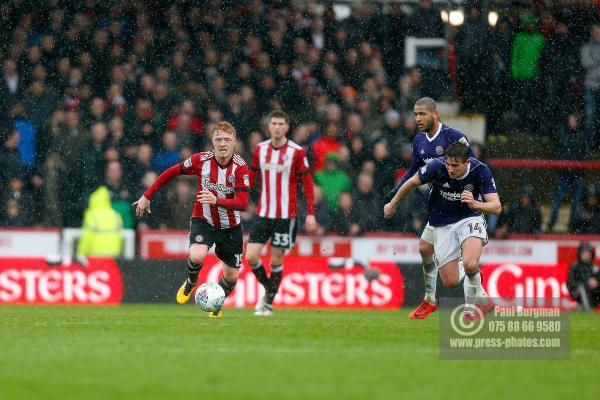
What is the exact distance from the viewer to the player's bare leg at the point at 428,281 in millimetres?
12234

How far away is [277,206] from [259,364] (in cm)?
519

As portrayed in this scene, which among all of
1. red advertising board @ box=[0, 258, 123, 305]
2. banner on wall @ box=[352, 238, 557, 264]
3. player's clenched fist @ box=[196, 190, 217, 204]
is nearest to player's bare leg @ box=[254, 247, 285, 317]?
player's clenched fist @ box=[196, 190, 217, 204]

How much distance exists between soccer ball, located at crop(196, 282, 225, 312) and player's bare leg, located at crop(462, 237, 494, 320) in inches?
91.0

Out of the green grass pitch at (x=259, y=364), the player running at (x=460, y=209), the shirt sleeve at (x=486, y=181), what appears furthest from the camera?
the shirt sleeve at (x=486, y=181)

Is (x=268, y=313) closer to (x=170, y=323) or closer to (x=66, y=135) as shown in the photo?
(x=170, y=323)

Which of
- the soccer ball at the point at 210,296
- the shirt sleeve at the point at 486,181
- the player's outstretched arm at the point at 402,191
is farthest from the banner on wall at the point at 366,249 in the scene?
the shirt sleeve at the point at 486,181

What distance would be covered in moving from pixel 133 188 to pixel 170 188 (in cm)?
54

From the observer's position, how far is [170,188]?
57.2 ft

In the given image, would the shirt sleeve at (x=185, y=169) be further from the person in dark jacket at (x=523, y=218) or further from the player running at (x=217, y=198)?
the person in dark jacket at (x=523, y=218)

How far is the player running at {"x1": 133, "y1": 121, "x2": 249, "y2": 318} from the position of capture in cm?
1182

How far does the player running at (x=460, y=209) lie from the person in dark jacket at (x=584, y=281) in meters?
4.96

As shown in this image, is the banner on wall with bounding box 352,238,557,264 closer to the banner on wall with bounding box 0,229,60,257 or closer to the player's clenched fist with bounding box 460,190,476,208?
the banner on wall with bounding box 0,229,60,257

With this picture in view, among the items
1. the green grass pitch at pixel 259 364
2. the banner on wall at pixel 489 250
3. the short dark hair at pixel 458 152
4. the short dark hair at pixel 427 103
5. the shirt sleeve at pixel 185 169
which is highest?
the short dark hair at pixel 427 103

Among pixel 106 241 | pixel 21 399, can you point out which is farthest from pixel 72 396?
pixel 106 241
